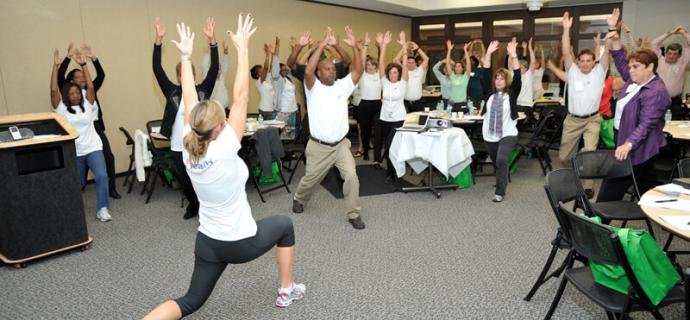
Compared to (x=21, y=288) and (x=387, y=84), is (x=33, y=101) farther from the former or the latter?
(x=387, y=84)

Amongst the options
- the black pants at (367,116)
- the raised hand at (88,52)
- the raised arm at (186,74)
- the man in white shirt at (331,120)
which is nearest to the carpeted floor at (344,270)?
the man in white shirt at (331,120)

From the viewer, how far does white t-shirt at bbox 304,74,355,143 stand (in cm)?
470

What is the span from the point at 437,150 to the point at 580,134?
5.55 ft

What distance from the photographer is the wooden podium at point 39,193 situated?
152 inches

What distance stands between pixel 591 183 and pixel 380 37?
3009 mm

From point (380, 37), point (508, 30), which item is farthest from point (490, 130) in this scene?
point (508, 30)

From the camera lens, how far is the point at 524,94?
28.1ft

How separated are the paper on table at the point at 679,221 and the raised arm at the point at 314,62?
3.02m

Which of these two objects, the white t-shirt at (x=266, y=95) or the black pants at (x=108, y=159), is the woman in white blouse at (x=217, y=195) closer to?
the black pants at (x=108, y=159)

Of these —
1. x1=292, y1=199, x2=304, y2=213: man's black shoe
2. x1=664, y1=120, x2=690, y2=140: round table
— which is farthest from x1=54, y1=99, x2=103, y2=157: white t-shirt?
x1=664, y1=120, x2=690, y2=140: round table

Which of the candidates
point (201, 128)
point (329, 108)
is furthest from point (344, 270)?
point (201, 128)

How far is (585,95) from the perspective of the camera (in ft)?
18.4

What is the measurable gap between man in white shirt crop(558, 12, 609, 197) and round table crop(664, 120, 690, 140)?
0.72 metres

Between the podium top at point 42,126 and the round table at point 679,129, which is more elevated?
the podium top at point 42,126
